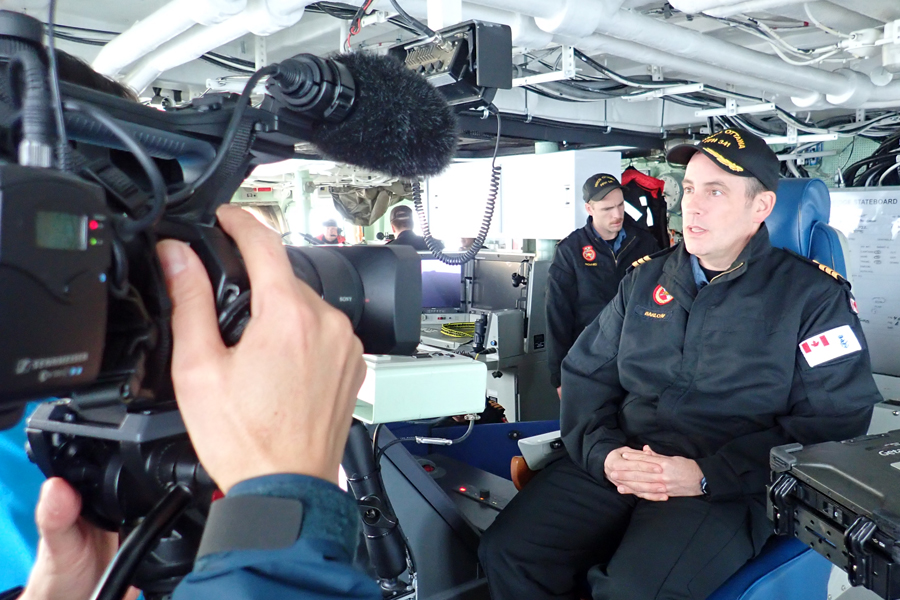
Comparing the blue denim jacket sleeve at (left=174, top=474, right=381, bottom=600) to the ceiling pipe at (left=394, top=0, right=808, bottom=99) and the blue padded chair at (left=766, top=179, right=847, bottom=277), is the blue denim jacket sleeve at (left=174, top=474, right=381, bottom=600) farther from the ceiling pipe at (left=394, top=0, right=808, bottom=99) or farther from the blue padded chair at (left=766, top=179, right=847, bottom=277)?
the blue padded chair at (left=766, top=179, right=847, bottom=277)

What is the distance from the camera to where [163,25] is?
7.35 feet

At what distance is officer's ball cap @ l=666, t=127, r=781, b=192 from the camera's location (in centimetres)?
233

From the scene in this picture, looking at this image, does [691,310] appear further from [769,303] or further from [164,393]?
[164,393]

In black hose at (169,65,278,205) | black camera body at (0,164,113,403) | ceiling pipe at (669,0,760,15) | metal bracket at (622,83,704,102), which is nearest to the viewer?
black camera body at (0,164,113,403)

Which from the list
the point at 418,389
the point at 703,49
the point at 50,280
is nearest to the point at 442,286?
the point at 703,49

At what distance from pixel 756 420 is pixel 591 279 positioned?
1827 millimetres

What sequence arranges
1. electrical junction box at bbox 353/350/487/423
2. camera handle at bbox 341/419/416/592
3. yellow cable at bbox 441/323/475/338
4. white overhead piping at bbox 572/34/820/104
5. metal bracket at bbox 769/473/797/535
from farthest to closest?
yellow cable at bbox 441/323/475/338, white overhead piping at bbox 572/34/820/104, metal bracket at bbox 769/473/797/535, camera handle at bbox 341/419/416/592, electrical junction box at bbox 353/350/487/423

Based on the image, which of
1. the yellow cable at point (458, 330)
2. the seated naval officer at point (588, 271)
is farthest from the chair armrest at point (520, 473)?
the yellow cable at point (458, 330)

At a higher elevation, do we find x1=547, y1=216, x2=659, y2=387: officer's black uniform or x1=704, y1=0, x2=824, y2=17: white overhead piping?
x1=704, y1=0, x2=824, y2=17: white overhead piping

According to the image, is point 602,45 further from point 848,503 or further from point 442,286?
point 442,286

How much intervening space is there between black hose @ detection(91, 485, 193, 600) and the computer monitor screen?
13.5 feet

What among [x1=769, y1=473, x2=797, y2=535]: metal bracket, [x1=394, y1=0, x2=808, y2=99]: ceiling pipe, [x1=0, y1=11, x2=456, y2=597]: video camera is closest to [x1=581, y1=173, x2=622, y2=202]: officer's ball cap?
[x1=394, y1=0, x2=808, y2=99]: ceiling pipe

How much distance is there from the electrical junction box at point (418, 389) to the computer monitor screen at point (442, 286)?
11.2 feet

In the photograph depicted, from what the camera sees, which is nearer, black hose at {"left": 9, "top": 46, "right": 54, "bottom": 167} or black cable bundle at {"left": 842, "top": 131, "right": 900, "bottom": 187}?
black hose at {"left": 9, "top": 46, "right": 54, "bottom": 167}
